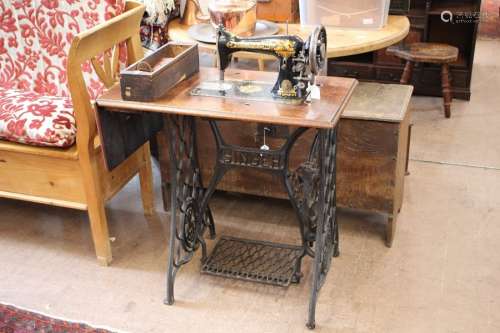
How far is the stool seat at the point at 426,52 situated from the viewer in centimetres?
362

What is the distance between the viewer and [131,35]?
96.1 inches

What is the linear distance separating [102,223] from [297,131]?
2.93 feet

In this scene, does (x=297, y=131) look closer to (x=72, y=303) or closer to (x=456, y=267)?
(x=456, y=267)

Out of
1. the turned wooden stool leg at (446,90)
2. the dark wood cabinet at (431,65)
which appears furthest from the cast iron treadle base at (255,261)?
the dark wood cabinet at (431,65)

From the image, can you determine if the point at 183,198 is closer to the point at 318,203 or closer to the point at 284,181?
the point at 284,181

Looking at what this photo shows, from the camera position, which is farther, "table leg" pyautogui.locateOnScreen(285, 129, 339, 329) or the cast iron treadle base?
the cast iron treadle base

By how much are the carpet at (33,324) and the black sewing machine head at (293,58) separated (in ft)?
3.39

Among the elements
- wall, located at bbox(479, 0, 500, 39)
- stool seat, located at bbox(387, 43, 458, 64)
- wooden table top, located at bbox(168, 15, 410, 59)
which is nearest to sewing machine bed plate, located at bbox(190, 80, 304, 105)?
wooden table top, located at bbox(168, 15, 410, 59)

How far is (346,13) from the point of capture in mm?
2949

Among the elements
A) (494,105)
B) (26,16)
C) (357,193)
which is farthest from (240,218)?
(494,105)

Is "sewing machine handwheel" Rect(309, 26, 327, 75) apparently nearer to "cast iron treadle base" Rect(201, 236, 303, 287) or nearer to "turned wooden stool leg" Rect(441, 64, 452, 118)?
"cast iron treadle base" Rect(201, 236, 303, 287)

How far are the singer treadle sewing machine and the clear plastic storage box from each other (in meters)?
0.98

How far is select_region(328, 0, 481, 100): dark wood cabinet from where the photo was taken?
390 cm

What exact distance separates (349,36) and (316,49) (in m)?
0.91
